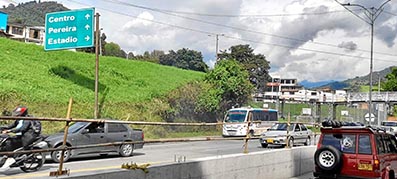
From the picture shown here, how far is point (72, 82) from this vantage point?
110ft

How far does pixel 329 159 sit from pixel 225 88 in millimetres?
30537

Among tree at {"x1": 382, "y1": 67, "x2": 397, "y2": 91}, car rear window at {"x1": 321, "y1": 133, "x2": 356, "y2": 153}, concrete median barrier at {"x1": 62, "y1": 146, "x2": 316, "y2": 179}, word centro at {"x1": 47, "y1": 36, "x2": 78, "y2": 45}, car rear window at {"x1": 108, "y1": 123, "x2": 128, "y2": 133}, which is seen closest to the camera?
concrete median barrier at {"x1": 62, "y1": 146, "x2": 316, "y2": 179}

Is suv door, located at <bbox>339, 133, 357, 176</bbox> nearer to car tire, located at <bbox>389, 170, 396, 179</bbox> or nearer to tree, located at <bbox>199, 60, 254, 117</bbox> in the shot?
car tire, located at <bbox>389, 170, 396, 179</bbox>

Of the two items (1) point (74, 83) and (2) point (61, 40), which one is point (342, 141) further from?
(1) point (74, 83)

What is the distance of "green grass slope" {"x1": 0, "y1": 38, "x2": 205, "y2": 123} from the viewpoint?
27844 millimetres

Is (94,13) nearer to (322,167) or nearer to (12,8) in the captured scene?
(322,167)

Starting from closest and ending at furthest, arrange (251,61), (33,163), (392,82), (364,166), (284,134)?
(364,166)
(33,163)
(284,134)
(392,82)
(251,61)

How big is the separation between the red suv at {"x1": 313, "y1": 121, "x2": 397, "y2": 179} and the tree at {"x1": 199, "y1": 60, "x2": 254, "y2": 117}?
28.6 m

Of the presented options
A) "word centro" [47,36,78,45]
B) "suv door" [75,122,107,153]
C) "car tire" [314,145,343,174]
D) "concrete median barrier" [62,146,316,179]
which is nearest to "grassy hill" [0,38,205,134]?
"word centro" [47,36,78,45]

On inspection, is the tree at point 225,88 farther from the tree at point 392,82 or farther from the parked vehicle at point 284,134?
the tree at point 392,82

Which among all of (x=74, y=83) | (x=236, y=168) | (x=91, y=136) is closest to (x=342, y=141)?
(x=236, y=168)

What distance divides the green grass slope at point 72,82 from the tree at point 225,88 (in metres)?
3.31

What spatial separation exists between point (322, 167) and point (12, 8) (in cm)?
16043

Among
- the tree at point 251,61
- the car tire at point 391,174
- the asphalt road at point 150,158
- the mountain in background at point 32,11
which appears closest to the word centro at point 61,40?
the asphalt road at point 150,158
